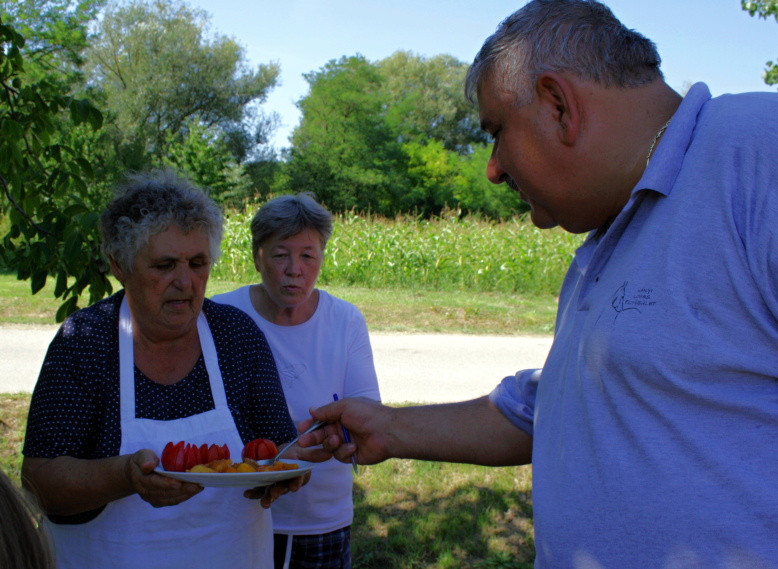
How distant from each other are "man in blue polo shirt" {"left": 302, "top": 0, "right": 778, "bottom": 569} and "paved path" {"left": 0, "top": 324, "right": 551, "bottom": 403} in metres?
5.22

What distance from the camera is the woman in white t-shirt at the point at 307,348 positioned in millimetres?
2916

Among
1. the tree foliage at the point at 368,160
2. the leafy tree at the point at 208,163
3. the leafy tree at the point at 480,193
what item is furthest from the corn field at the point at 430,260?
the leafy tree at the point at 480,193

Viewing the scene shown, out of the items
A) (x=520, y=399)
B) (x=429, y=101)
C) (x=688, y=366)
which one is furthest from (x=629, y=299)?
(x=429, y=101)

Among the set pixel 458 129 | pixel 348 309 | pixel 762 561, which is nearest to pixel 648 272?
pixel 762 561

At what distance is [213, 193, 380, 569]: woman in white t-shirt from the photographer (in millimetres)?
2916

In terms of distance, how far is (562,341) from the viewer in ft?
5.21

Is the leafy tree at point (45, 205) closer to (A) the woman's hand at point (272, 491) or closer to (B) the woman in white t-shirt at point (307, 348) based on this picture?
(B) the woman in white t-shirt at point (307, 348)

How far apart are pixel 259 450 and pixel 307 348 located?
92 cm

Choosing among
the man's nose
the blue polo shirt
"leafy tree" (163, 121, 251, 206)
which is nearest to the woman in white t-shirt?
the man's nose

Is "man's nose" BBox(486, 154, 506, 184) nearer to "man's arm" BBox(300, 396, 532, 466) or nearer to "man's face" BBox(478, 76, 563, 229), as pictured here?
"man's face" BBox(478, 76, 563, 229)

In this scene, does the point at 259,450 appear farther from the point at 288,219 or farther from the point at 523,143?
the point at 288,219

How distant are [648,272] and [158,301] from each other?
5.50 feet

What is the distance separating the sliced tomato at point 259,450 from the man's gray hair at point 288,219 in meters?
1.27

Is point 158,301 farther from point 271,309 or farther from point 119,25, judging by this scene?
point 119,25
